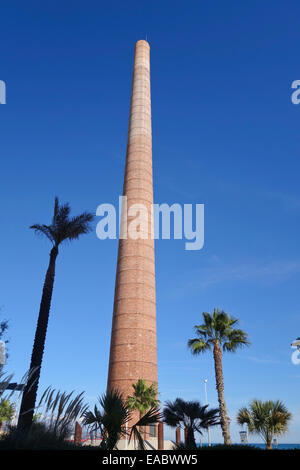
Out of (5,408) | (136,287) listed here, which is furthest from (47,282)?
(136,287)

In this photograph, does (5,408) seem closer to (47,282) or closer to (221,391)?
(47,282)

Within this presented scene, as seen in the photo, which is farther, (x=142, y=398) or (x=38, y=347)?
(x=142, y=398)

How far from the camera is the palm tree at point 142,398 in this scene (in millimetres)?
25375

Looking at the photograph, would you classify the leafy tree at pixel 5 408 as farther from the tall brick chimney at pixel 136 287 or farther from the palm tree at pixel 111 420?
the tall brick chimney at pixel 136 287

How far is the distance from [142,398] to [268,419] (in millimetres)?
8033

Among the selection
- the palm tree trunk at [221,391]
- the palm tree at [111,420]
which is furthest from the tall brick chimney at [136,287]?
the palm tree at [111,420]

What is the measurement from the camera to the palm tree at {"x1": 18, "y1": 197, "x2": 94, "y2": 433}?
16.3 metres

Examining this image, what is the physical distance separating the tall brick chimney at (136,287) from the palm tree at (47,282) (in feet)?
27.4

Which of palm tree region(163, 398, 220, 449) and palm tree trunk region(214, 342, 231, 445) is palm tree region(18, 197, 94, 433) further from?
palm tree trunk region(214, 342, 231, 445)

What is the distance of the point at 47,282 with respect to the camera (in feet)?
62.2

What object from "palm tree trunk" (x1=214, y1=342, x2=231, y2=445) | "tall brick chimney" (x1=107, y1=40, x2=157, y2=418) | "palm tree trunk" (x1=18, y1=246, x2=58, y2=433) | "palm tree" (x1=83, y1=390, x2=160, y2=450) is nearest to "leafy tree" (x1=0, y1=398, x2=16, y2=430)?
"palm tree" (x1=83, y1=390, x2=160, y2=450)

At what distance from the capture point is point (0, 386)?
25.6 feet

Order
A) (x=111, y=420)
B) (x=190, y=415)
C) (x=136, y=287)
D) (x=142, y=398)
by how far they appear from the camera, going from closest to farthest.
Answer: (x=111, y=420) < (x=190, y=415) < (x=142, y=398) < (x=136, y=287)
